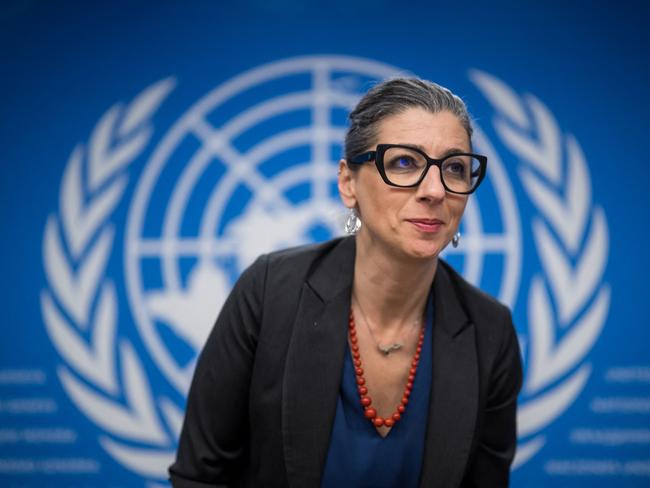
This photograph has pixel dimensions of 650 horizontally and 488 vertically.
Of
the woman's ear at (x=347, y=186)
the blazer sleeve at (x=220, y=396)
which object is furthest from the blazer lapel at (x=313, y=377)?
the woman's ear at (x=347, y=186)

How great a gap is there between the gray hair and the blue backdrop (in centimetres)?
99

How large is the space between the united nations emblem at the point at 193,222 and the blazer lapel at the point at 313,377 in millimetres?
956

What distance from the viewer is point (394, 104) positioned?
1.36 m

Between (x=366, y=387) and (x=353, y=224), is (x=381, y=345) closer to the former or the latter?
(x=366, y=387)

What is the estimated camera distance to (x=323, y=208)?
8.00ft

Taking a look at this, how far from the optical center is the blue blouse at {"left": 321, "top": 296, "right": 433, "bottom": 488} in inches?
55.4

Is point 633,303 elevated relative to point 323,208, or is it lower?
lower

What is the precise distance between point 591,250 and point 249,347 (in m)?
1.63

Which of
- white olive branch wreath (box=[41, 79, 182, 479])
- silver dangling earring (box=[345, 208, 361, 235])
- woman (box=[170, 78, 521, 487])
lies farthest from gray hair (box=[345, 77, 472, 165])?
white olive branch wreath (box=[41, 79, 182, 479])

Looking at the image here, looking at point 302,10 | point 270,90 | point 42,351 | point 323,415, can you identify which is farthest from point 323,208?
point 42,351

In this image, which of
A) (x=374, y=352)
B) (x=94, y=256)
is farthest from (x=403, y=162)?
(x=94, y=256)

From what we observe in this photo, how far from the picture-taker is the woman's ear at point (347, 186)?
150 centimetres

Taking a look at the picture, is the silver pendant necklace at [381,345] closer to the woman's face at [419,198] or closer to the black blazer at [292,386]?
the black blazer at [292,386]

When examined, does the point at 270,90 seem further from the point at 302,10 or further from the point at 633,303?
the point at 633,303
